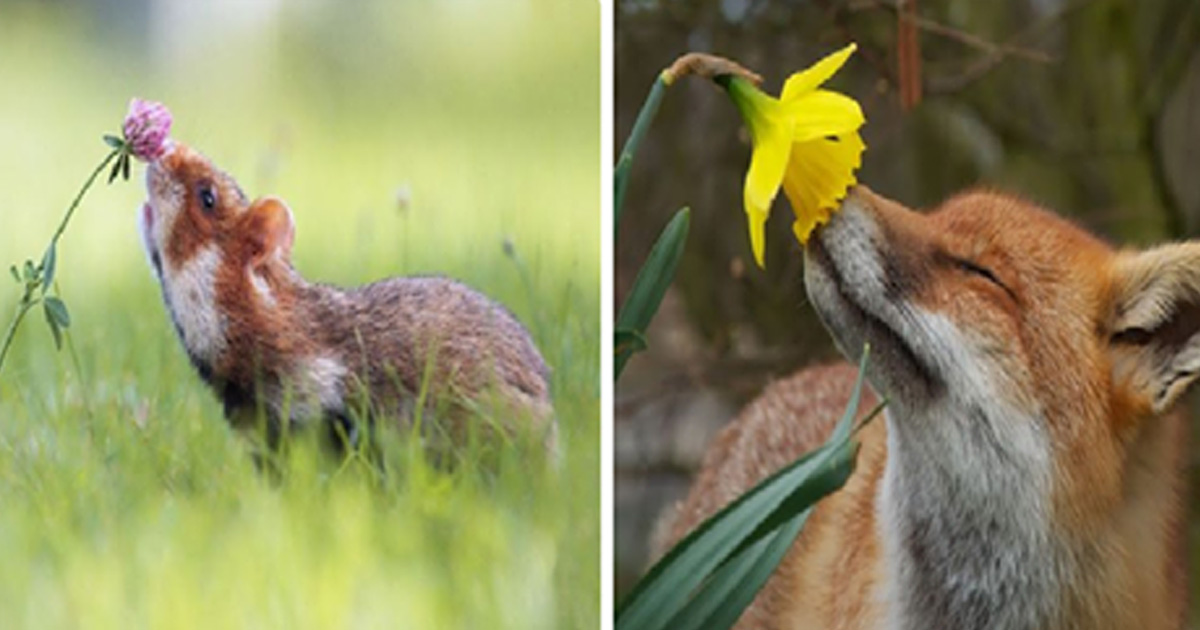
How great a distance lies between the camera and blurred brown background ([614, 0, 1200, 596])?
3.80 meters

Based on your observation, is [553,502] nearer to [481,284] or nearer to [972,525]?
[481,284]

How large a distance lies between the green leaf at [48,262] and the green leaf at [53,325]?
0.05 ft

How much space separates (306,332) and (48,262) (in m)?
0.25

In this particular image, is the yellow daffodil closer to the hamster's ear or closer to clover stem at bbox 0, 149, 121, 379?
the hamster's ear

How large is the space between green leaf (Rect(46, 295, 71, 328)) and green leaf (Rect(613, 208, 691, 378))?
59 cm

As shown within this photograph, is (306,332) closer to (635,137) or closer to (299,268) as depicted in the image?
(299,268)

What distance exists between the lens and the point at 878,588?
2.18 meters

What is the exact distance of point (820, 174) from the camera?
1879mm

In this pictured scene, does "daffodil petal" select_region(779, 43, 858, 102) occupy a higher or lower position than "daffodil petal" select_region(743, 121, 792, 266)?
higher

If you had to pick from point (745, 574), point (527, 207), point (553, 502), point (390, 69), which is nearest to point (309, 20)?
point (390, 69)

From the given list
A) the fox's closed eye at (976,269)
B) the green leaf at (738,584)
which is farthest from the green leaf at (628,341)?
the fox's closed eye at (976,269)

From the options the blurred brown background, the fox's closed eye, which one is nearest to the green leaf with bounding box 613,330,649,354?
the fox's closed eye

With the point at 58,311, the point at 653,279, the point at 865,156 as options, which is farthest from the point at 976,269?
the point at 865,156

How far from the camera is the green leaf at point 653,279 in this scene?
1978 millimetres
